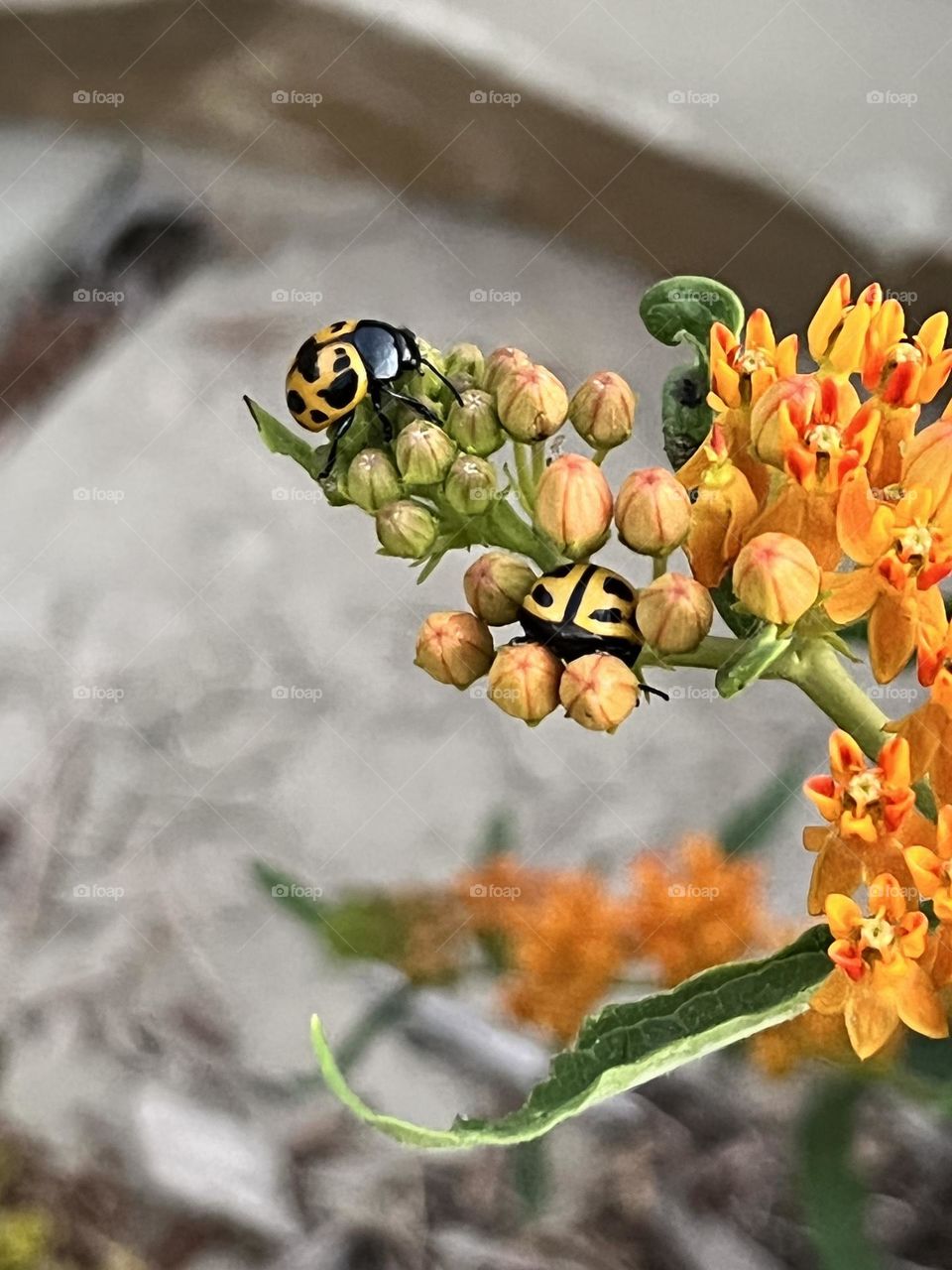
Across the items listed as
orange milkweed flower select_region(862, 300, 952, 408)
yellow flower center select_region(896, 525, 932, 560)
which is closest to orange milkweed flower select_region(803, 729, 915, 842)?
yellow flower center select_region(896, 525, 932, 560)

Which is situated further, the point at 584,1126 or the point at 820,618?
the point at 584,1126

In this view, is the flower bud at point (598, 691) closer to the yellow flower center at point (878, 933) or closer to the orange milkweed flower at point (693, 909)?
the yellow flower center at point (878, 933)

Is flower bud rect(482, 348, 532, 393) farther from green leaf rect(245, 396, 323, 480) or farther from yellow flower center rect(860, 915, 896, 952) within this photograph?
yellow flower center rect(860, 915, 896, 952)

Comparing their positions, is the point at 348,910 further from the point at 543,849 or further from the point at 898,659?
the point at 898,659

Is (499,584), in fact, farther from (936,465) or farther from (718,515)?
(936,465)

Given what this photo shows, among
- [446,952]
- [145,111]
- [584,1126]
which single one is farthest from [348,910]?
[145,111]
